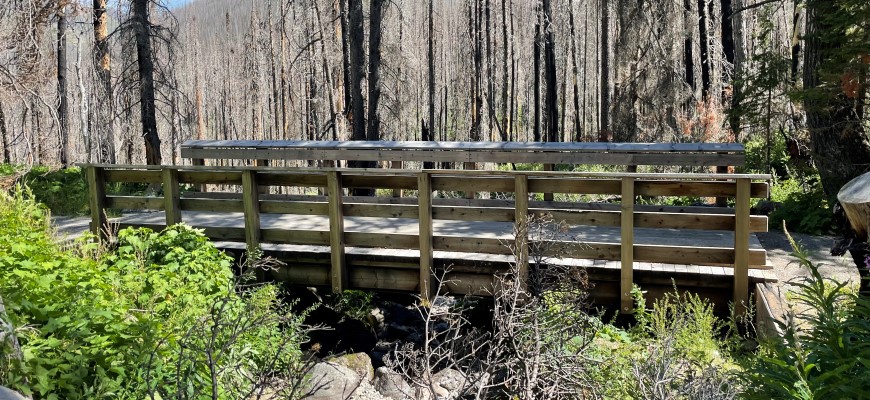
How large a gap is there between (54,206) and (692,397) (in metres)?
14.5

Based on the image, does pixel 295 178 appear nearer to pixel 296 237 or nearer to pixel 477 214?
pixel 296 237

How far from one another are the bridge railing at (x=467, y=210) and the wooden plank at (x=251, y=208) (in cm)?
1

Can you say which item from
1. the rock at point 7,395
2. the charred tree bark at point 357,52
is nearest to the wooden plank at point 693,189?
the rock at point 7,395

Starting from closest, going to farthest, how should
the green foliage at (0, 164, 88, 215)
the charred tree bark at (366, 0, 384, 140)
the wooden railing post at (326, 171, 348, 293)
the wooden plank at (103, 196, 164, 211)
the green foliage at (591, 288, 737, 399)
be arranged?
the green foliage at (591, 288, 737, 399) → the wooden railing post at (326, 171, 348, 293) → the wooden plank at (103, 196, 164, 211) → the charred tree bark at (366, 0, 384, 140) → the green foliage at (0, 164, 88, 215)

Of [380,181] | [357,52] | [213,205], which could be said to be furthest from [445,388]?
[357,52]

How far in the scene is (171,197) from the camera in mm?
8180

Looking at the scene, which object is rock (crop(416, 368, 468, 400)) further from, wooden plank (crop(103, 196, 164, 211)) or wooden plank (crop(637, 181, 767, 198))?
wooden plank (crop(103, 196, 164, 211))

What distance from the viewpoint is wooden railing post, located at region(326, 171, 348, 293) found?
24.5ft

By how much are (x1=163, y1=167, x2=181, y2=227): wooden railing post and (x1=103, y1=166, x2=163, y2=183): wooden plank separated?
193mm

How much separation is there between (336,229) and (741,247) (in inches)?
160

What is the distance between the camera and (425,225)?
281 inches

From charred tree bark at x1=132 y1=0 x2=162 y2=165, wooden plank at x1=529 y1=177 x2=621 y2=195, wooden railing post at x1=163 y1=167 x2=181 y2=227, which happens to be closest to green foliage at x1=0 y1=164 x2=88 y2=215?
charred tree bark at x1=132 y1=0 x2=162 y2=165

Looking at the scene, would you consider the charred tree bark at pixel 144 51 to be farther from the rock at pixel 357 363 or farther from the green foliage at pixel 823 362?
the green foliage at pixel 823 362

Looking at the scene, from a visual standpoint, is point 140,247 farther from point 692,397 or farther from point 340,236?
point 692,397
